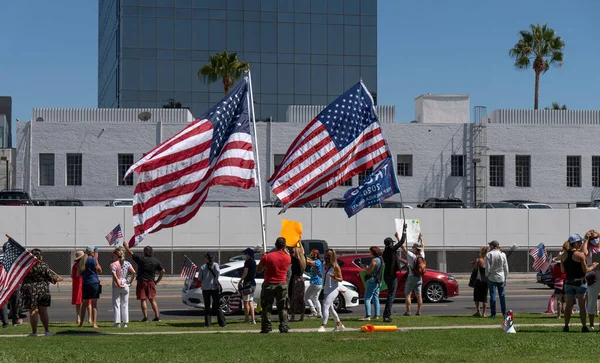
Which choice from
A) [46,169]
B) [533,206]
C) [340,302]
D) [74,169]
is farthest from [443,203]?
[340,302]

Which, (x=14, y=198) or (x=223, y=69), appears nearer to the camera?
(x=14, y=198)

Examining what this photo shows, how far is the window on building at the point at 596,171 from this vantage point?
51938 millimetres

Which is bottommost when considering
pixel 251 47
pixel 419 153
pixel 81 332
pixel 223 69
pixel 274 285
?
pixel 81 332

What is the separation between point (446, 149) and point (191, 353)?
39.7m

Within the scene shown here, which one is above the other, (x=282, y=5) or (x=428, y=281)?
(x=282, y=5)

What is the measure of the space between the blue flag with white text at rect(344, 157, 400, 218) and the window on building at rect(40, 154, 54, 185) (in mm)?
31739

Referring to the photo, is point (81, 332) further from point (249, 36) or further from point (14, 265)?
point (249, 36)

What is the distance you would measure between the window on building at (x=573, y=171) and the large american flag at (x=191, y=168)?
1483 inches

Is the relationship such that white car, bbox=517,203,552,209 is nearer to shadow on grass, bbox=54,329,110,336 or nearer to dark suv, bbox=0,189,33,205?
dark suv, bbox=0,189,33,205

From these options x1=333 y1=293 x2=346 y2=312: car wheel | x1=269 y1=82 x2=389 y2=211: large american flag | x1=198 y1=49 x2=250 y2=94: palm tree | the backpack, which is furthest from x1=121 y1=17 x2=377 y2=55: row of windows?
x1=269 y1=82 x2=389 y2=211: large american flag

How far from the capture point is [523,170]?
51.8 m

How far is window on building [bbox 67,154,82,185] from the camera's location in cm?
4978

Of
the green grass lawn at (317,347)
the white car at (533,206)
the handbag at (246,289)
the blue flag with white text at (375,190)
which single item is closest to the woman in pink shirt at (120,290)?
the handbag at (246,289)

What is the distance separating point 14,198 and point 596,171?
31.1 metres
